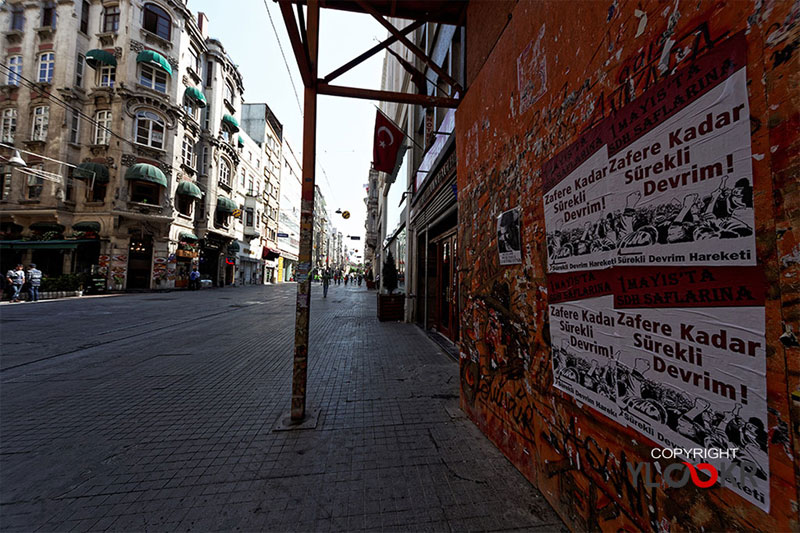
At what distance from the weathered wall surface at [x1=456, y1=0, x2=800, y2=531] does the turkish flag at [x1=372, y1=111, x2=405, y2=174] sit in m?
3.02

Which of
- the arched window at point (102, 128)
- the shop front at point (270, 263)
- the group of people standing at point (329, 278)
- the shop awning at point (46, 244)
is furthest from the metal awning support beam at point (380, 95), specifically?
the shop front at point (270, 263)

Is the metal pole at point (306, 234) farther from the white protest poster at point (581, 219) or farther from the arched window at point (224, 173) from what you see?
the arched window at point (224, 173)

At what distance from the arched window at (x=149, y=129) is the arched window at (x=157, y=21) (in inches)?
253

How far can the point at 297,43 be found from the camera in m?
3.29

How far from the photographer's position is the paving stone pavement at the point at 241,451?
2.04 meters

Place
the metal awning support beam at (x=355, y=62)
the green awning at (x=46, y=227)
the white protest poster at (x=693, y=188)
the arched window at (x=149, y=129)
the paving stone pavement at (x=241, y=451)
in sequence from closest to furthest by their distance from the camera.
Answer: the white protest poster at (x=693, y=188) → the paving stone pavement at (x=241, y=451) → the metal awning support beam at (x=355, y=62) → the green awning at (x=46, y=227) → the arched window at (x=149, y=129)

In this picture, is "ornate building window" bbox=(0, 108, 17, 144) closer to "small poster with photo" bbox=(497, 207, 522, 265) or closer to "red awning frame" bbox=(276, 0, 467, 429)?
A: "red awning frame" bbox=(276, 0, 467, 429)

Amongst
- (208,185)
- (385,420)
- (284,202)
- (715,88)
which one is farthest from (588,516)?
(284,202)

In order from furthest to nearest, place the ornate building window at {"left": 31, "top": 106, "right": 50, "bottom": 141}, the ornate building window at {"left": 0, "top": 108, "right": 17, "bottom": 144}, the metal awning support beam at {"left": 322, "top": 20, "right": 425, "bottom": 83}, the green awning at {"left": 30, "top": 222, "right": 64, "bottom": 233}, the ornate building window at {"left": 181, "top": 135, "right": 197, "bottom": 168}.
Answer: the ornate building window at {"left": 181, "top": 135, "right": 197, "bottom": 168}
the ornate building window at {"left": 0, "top": 108, "right": 17, "bottom": 144}
the ornate building window at {"left": 31, "top": 106, "right": 50, "bottom": 141}
the green awning at {"left": 30, "top": 222, "right": 64, "bottom": 233}
the metal awning support beam at {"left": 322, "top": 20, "right": 425, "bottom": 83}

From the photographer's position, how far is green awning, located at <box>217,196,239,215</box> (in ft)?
93.5

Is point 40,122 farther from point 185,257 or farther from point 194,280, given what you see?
point 194,280

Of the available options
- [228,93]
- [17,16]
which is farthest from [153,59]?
[17,16]

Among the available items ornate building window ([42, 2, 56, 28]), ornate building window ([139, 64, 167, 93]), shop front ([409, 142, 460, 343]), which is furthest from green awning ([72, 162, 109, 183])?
shop front ([409, 142, 460, 343])

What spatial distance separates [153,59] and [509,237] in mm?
29673
